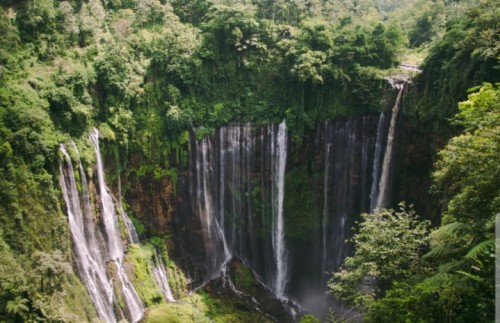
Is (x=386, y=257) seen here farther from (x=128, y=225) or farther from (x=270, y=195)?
(x=128, y=225)

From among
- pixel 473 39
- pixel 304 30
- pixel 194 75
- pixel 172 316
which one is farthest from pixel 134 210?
pixel 473 39

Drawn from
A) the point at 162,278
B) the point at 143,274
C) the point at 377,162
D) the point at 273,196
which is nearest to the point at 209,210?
the point at 273,196

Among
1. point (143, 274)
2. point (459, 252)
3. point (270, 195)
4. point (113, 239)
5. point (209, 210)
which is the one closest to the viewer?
point (459, 252)

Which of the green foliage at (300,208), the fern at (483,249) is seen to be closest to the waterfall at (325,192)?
the green foliage at (300,208)

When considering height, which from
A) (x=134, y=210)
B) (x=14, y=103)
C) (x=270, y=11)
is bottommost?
(x=134, y=210)

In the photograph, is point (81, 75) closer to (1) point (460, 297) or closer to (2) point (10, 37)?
(2) point (10, 37)

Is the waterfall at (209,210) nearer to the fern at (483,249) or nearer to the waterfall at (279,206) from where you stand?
the waterfall at (279,206)

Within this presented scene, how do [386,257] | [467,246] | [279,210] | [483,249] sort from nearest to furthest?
[483,249], [467,246], [386,257], [279,210]
